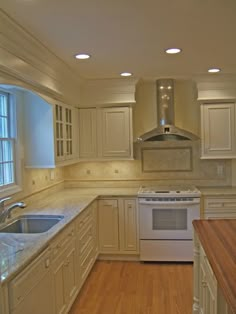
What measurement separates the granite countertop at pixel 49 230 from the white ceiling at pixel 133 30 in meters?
1.60

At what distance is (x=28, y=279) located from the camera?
6.89ft

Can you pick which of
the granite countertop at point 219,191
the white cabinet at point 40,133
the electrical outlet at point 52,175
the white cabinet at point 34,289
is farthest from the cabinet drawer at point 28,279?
the granite countertop at point 219,191

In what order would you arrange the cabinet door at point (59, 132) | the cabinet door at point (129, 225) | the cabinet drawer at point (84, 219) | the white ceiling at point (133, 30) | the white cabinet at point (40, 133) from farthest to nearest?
A: the cabinet door at point (129, 225), the cabinet door at point (59, 132), the white cabinet at point (40, 133), the cabinet drawer at point (84, 219), the white ceiling at point (133, 30)

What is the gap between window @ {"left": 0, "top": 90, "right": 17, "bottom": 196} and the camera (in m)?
3.41

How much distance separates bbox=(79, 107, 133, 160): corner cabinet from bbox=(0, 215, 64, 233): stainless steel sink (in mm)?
1728

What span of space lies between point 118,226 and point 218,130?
192cm

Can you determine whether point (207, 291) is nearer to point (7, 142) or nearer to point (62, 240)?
point (62, 240)

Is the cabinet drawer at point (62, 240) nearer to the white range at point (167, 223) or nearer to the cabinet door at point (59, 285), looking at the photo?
the cabinet door at point (59, 285)

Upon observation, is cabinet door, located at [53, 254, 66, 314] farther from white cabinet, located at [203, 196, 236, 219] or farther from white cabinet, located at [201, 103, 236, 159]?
white cabinet, located at [201, 103, 236, 159]

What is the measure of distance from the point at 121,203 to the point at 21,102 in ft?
6.14

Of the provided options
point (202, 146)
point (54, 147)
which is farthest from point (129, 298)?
point (202, 146)

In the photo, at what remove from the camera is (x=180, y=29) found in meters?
2.71

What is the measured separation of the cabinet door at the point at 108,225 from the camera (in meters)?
4.55

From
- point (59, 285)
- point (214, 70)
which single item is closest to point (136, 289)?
point (59, 285)
